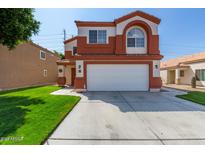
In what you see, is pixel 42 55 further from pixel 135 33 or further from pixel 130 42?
pixel 135 33

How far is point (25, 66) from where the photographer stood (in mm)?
19453

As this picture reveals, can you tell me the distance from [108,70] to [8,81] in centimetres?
1076

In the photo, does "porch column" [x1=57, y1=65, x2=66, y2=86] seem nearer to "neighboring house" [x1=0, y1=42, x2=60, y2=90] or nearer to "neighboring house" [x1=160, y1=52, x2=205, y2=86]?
"neighboring house" [x1=0, y1=42, x2=60, y2=90]

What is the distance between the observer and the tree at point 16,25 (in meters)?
10.0

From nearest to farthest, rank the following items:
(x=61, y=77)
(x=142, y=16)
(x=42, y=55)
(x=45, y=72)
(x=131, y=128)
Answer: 1. (x=131, y=128)
2. (x=142, y=16)
3. (x=61, y=77)
4. (x=42, y=55)
5. (x=45, y=72)

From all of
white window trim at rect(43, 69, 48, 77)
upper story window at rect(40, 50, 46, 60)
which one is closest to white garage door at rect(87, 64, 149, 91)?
upper story window at rect(40, 50, 46, 60)

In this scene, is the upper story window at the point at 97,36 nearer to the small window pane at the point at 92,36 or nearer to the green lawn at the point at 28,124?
the small window pane at the point at 92,36

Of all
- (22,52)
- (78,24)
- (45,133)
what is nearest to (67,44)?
(22,52)

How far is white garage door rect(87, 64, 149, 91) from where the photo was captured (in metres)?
14.0

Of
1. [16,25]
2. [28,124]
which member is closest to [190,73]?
[16,25]

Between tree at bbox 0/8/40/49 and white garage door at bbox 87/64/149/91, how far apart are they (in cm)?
554

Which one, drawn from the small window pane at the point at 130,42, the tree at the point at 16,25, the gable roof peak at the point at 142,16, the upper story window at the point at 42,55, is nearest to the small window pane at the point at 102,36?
the gable roof peak at the point at 142,16

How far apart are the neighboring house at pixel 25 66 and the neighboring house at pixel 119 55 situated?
7.38 meters

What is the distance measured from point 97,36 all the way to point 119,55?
3161mm
